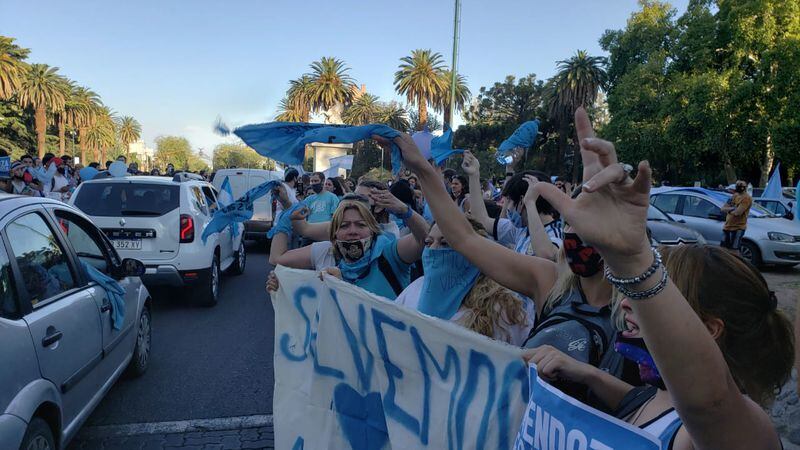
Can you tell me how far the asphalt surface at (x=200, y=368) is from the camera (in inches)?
170

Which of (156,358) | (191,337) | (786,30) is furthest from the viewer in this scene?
(786,30)

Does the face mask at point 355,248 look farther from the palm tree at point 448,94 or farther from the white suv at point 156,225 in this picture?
the palm tree at point 448,94

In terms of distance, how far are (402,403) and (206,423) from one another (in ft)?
7.95

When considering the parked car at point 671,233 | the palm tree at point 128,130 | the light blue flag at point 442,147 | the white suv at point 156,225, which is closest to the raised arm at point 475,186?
the light blue flag at point 442,147

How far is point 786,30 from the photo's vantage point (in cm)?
2291

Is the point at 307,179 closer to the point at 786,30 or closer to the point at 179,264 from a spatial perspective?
the point at 179,264

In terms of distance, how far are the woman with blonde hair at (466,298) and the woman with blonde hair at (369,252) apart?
440mm

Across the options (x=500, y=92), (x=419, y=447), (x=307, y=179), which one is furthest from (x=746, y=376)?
(x=500, y=92)

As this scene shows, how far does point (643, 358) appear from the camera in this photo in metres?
1.46

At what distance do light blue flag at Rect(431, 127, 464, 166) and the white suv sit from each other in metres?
4.08

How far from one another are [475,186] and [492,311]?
5.31ft

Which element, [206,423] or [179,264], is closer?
[206,423]

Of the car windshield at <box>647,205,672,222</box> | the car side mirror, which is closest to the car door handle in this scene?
the car side mirror

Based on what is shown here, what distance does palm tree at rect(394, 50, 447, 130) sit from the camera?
41.0m
